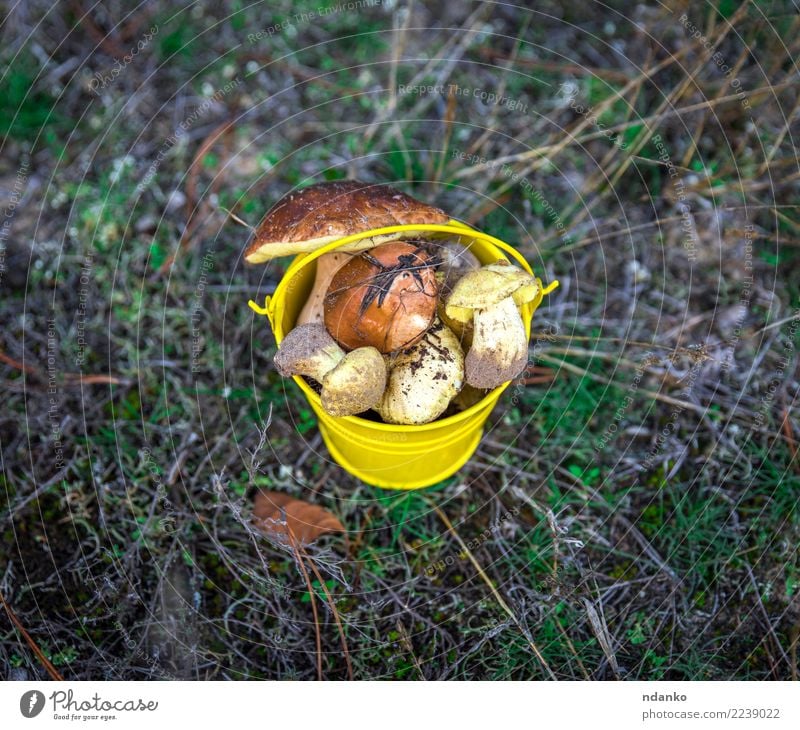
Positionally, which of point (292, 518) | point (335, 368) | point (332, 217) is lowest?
point (292, 518)

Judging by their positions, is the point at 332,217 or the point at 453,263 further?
the point at 453,263

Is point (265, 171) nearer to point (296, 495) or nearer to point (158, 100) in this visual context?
point (158, 100)

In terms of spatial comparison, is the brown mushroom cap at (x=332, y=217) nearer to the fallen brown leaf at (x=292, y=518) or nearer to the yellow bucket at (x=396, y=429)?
the yellow bucket at (x=396, y=429)

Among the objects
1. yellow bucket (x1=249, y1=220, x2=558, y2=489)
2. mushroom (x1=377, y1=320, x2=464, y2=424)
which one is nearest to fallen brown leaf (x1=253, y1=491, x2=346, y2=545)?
yellow bucket (x1=249, y1=220, x2=558, y2=489)

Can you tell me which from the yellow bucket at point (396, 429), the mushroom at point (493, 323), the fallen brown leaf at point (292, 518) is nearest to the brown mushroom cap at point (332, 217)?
the yellow bucket at point (396, 429)

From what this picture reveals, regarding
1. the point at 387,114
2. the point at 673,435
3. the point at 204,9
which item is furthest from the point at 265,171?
the point at 673,435

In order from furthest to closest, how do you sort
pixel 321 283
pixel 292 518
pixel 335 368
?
pixel 292 518 → pixel 321 283 → pixel 335 368

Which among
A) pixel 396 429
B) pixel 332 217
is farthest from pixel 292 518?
pixel 332 217

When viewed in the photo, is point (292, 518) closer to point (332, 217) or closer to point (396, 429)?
point (396, 429)
